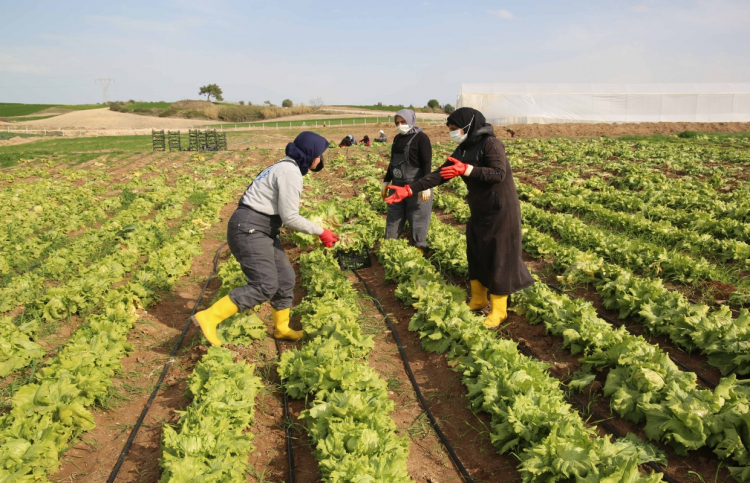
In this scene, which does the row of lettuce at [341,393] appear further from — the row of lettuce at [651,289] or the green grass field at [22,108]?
the green grass field at [22,108]

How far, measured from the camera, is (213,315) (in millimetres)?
4578

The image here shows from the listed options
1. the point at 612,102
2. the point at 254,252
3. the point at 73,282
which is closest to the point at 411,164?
the point at 254,252

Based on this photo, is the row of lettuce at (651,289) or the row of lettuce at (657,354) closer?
the row of lettuce at (657,354)

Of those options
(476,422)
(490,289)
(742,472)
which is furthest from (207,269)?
(742,472)

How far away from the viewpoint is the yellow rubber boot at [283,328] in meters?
5.18

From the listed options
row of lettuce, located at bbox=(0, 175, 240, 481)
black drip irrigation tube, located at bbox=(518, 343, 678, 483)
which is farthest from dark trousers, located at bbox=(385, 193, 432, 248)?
row of lettuce, located at bbox=(0, 175, 240, 481)

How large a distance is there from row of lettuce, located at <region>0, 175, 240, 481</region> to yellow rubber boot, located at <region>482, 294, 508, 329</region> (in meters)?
3.97

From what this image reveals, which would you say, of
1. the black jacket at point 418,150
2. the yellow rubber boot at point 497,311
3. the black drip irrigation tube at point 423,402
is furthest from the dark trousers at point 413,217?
the yellow rubber boot at point 497,311

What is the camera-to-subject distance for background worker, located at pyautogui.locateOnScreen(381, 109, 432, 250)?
6.67 m

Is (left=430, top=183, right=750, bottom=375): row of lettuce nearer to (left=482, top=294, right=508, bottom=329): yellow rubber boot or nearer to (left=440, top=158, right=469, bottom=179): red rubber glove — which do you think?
(left=482, top=294, right=508, bottom=329): yellow rubber boot

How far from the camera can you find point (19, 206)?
12.8 metres

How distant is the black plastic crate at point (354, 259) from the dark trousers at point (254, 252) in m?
2.69

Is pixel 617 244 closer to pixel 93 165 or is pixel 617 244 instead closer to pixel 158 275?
pixel 158 275

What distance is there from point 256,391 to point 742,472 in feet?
11.9
